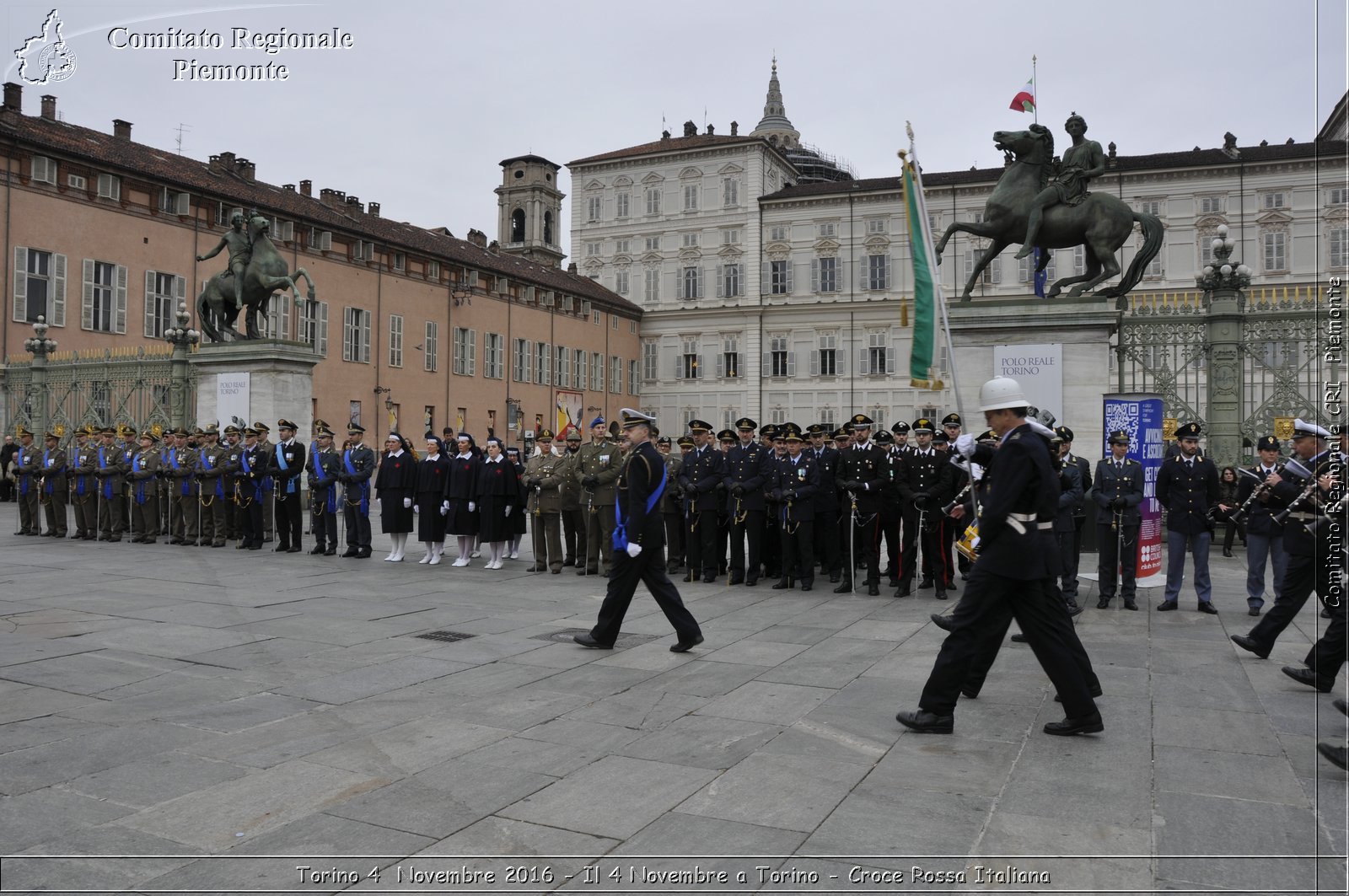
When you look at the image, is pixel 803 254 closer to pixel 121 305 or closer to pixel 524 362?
pixel 524 362

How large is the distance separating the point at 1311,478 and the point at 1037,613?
355 cm

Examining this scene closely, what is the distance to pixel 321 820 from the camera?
418 cm

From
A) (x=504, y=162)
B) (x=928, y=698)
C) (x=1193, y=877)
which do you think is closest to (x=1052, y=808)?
(x=1193, y=877)

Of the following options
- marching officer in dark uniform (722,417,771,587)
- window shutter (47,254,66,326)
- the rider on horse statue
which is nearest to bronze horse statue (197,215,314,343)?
the rider on horse statue

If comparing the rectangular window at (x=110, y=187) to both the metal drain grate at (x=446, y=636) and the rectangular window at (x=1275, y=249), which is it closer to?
the metal drain grate at (x=446, y=636)

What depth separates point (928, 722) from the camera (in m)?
5.50

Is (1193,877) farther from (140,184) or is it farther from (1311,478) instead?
(140,184)

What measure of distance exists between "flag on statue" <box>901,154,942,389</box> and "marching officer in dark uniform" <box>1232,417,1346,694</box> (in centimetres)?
269

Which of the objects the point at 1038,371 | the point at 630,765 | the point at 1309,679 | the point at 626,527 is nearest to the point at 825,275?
the point at 1038,371

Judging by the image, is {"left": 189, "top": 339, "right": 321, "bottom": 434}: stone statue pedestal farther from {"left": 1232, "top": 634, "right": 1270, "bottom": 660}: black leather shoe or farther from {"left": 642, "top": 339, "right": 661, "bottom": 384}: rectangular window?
{"left": 642, "top": 339, "right": 661, "bottom": 384}: rectangular window

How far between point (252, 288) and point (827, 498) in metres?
12.8

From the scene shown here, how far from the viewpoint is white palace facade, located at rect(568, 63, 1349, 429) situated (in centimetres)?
4691

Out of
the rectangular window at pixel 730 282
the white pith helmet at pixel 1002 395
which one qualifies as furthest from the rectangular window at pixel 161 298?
the white pith helmet at pixel 1002 395

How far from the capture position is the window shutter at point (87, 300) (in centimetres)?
2934
